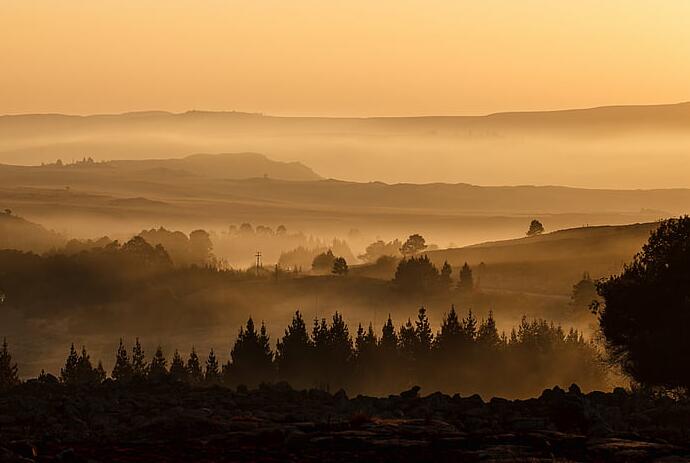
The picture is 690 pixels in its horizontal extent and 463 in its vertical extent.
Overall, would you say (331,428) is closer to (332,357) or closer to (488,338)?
(332,357)

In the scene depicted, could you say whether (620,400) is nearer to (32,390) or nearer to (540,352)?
(32,390)

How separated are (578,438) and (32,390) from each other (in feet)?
112

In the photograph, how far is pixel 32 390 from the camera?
6856cm

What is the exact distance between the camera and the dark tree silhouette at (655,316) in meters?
74.9

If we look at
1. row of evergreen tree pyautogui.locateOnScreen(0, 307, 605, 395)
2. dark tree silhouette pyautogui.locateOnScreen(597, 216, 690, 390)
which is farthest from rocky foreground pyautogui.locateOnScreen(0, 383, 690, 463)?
row of evergreen tree pyautogui.locateOnScreen(0, 307, 605, 395)

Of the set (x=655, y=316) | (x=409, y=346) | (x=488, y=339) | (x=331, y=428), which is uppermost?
(x=655, y=316)

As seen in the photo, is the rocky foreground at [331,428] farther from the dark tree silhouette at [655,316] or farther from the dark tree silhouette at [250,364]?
the dark tree silhouette at [250,364]

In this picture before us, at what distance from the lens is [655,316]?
77188mm

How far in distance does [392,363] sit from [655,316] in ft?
328

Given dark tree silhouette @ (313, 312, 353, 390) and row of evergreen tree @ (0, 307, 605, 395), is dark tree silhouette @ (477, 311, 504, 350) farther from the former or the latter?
dark tree silhouette @ (313, 312, 353, 390)

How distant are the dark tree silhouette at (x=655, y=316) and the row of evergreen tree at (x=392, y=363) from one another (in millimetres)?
86567

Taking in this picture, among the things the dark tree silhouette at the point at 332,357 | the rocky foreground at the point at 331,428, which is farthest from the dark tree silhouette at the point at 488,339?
the rocky foreground at the point at 331,428

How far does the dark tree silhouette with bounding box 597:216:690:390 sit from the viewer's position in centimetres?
7488

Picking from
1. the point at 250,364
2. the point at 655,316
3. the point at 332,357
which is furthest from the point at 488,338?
the point at 655,316
